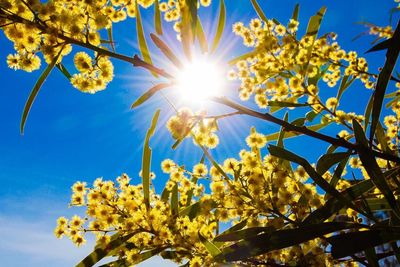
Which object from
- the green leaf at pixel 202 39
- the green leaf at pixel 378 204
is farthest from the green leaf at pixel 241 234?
the green leaf at pixel 202 39

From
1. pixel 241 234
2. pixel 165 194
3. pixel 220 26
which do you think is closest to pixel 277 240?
pixel 241 234

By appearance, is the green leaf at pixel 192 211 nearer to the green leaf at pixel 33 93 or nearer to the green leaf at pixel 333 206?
the green leaf at pixel 333 206

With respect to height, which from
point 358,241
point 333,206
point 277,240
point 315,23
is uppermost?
point 315,23

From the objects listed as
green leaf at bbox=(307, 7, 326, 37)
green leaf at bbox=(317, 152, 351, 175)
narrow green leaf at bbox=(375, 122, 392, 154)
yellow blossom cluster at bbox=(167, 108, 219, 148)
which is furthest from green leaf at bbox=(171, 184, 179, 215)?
green leaf at bbox=(307, 7, 326, 37)

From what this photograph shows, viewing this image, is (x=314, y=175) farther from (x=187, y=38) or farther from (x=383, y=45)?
(x=187, y=38)

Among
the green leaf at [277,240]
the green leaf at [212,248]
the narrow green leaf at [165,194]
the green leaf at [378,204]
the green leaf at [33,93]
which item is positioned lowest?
the green leaf at [277,240]
